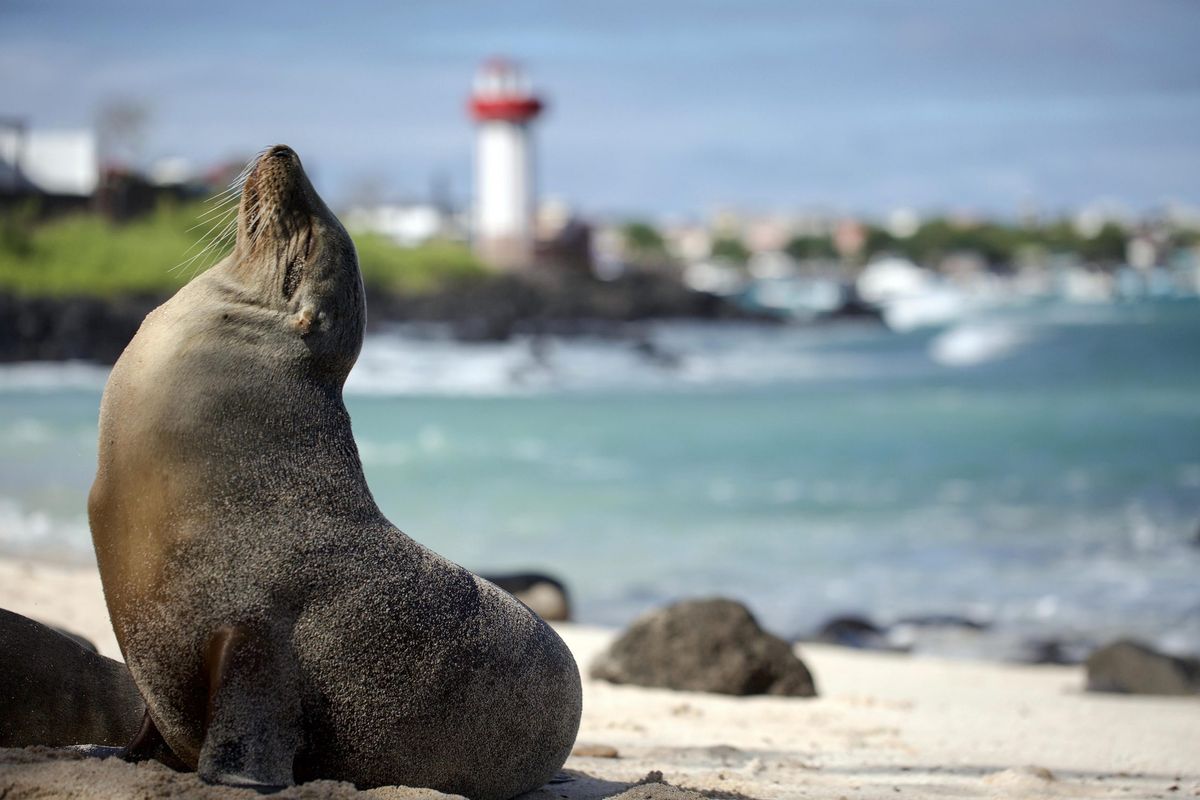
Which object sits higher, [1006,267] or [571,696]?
[1006,267]

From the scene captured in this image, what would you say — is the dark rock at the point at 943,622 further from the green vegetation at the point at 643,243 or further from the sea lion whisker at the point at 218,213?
the green vegetation at the point at 643,243

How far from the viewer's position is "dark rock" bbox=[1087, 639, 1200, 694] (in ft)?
27.3

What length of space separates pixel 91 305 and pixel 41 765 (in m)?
36.9

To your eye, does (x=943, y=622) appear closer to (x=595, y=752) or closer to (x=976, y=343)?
(x=595, y=752)

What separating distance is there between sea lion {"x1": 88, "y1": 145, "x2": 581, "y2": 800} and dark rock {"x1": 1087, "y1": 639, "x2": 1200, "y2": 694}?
5.89m

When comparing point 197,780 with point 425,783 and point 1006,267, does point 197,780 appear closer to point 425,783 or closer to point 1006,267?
point 425,783

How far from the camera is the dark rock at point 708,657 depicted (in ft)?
23.4

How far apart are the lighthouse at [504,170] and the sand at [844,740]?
5791 cm

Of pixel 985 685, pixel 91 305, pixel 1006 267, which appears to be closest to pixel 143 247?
pixel 91 305

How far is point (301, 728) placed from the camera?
3.21m

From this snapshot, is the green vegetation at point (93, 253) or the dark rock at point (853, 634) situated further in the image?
the green vegetation at point (93, 253)

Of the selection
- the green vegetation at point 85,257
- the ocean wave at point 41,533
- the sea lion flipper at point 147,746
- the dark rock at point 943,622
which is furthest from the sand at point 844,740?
the green vegetation at point 85,257

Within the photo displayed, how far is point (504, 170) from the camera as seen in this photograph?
66.2 m

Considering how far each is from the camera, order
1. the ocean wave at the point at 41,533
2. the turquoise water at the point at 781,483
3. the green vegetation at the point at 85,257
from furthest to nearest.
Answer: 1. the green vegetation at the point at 85,257
2. the turquoise water at the point at 781,483
3. the ocean wave at the point at 41,533
